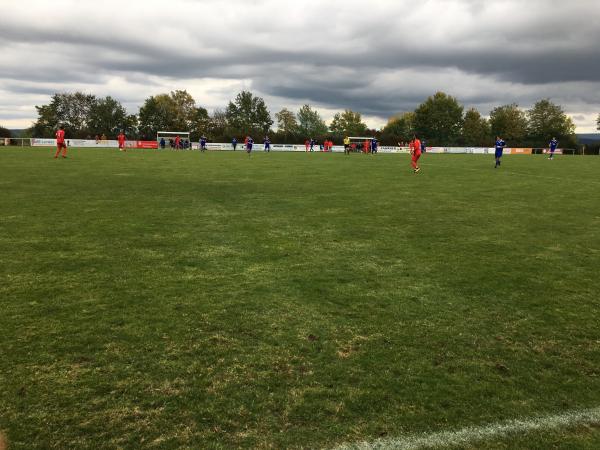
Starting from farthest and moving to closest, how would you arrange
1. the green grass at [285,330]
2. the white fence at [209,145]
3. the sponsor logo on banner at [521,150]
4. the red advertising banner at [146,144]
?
the sponsor logo on banner at [521,150] → the red advertising banner at [146,144] → the white fence at [209,145] → the green grass at [285,330]

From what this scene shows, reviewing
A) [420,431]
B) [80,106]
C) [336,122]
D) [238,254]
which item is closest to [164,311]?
[238,254]

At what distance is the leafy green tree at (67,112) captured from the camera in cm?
9712

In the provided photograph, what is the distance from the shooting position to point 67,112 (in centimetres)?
10344

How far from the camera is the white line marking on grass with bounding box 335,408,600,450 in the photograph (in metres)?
2.61

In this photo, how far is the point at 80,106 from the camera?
10419 centimetres

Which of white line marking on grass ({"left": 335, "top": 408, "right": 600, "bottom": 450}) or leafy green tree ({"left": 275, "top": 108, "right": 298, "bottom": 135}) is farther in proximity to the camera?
leafy green tree ({"left": 275, "top": 108, "right": 298, "bottom": 135})

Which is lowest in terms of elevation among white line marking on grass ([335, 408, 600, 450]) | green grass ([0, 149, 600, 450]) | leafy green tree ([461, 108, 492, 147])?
white line marking on grass ([335, 408, 600, 450])

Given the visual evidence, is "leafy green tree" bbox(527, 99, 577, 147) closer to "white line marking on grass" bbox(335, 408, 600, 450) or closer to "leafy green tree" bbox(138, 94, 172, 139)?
"leafy green tree" bbox(138, 94, 172, 139)

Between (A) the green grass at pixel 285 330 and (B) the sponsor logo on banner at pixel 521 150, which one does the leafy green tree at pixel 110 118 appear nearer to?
(B) the sponsor logo on banner at pixel 521 150

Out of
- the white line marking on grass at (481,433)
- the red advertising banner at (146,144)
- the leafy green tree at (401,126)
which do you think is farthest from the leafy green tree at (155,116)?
the white line marking on grass at (481,433)

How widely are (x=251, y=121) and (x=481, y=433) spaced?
384 feet

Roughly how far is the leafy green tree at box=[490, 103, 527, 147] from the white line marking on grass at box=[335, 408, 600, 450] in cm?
11495

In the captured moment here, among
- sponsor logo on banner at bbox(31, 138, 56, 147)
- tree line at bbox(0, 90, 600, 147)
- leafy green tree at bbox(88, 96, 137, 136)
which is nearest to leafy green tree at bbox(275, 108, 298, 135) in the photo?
tree line at bbox(0, 90, 600, 147)

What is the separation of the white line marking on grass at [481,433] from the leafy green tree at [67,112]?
4321 inches
